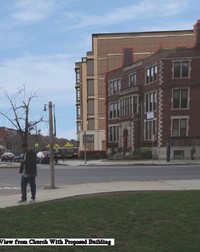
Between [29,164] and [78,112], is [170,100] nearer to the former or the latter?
[29,164]

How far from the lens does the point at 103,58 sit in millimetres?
81062

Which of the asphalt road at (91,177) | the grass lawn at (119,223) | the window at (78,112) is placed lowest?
the asphalt road at (91,177)

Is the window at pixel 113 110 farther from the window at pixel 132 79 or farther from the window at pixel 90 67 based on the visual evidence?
the window at pixel 90 67

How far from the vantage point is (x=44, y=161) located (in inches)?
1828

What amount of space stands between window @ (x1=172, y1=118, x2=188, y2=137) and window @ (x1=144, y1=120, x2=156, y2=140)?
2.67 metres

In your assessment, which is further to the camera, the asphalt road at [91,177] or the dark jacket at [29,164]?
the asphalt road at [91,177]

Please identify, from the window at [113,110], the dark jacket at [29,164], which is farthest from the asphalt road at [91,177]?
the window at [113,110]

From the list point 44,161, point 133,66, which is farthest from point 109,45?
point 44,161

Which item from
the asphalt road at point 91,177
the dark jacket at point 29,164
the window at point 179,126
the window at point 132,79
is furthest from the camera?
the window at point 132,79

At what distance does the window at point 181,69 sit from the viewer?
158ft

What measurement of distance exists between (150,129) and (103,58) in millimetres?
32912

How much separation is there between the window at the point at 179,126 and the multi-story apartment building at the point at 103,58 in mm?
30430

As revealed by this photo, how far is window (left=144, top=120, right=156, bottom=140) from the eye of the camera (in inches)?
1982

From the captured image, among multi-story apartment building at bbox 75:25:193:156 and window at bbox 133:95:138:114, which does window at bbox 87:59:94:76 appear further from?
window at bbox 133:95:138:114
